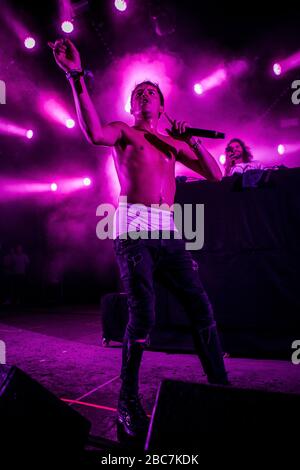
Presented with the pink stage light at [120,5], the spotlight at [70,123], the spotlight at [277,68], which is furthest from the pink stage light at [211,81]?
the spotlight at [70,123]

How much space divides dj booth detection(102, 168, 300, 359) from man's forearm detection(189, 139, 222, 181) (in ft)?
4.17

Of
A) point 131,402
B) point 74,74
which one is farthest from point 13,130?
point 131,402

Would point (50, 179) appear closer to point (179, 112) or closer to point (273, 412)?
point (179, 112)

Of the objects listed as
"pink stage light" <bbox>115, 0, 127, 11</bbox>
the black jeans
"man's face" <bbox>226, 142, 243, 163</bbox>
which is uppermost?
"pink stage light" <bbox>115, 0, 127, 11</bbox>

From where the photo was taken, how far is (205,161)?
2.45 m

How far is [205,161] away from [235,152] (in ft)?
9.91

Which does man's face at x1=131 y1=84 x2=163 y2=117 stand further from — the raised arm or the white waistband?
the white waistband

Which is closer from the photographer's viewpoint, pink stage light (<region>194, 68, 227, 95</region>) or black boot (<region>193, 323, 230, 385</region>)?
black boot (<region>193, 323, 230, 385</region>)

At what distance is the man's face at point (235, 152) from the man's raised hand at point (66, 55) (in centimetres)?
376

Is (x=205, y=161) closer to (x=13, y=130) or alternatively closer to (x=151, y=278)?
(x=151, y=278)

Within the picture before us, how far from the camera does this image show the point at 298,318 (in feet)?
10.9

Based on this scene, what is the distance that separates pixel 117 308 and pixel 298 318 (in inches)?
85.5

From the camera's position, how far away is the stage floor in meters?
2.25

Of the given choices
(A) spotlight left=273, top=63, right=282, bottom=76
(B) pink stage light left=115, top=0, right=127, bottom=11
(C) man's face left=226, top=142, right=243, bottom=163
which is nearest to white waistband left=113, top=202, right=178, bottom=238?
(C) man's face left=226, top=142, right=243, bottom=163
